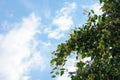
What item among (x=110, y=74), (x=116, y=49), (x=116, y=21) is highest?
(x=116, y=21)

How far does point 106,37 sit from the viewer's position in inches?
901

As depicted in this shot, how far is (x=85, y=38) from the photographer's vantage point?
80.5 ft

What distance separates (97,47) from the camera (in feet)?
75.2

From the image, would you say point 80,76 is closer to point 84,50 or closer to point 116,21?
point 84,50

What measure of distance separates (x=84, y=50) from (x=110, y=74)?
282 centimetres

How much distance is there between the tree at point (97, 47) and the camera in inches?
863

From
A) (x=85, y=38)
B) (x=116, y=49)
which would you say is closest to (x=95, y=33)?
(x=85, y=38)

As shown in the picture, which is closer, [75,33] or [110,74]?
[110,74]

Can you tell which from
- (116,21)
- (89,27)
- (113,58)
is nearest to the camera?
(113,58)

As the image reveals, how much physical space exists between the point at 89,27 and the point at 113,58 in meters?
4.06

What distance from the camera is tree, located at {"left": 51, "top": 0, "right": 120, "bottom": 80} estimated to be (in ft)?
71.9

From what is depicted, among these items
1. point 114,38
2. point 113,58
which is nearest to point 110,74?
point 113,58

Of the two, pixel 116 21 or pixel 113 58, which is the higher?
pixel 116 21

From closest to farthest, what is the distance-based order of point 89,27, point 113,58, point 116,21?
point 113,58 → point 116,21 → point 89,27
